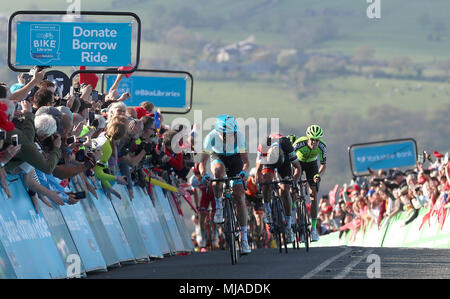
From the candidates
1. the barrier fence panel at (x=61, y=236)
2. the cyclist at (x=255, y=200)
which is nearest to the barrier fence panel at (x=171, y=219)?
the cyclist at (x=255, y=200)

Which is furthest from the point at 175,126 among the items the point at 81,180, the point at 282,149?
the point at 81,180

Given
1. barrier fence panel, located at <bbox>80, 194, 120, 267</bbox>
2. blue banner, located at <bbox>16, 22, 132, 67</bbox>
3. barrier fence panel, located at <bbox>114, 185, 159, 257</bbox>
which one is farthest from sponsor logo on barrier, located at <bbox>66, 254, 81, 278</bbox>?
blue banner, located at <bbox>16, 22, 132, 67</bbox>

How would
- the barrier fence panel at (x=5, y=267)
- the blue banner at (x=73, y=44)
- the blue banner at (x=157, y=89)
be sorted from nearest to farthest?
1. the barrier fence panel at (x=5, y=267)
2. the blue banner at (x=73, y=44)
3. the blue banner at (x=157, y=89)

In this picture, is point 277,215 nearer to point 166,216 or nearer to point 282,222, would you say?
point 282,222

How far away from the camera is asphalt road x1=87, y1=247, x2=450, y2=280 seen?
11234mm

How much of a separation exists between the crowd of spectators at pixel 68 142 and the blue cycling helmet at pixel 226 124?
123cm

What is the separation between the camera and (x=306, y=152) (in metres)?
19.4

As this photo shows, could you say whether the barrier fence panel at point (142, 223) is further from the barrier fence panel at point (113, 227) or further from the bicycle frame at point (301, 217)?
the bicycle frame at point (301, 217)

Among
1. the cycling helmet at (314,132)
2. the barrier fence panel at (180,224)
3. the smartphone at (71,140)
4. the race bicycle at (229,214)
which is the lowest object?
the barrier fence panel at (180,224)

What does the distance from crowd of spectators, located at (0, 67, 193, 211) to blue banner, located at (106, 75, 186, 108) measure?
7401 mm

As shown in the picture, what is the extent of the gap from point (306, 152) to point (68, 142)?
7703 mm

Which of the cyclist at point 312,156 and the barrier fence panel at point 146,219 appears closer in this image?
the barrier fence panel at point 146,219

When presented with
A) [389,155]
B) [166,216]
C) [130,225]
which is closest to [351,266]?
[130,225]

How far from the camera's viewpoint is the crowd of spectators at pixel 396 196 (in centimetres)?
2369
